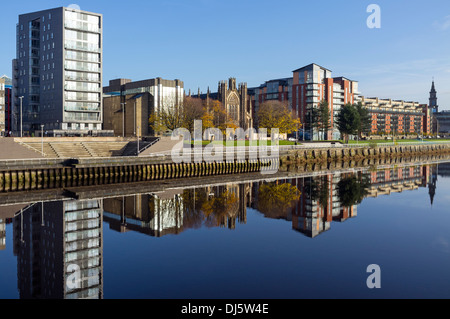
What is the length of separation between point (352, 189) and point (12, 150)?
49.0 m

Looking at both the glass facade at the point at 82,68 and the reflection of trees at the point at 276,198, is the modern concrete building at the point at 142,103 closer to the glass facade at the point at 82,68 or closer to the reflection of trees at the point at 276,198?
the glass facade at the point at 82,68

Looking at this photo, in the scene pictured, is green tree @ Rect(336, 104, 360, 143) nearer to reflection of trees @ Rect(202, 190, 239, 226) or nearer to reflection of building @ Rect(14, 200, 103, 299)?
reflection of trees @ Rect(202, 190, 239, 226)

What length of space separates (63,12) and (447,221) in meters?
85.5

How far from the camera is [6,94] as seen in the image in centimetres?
12631

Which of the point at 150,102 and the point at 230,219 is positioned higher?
the point at 150,102

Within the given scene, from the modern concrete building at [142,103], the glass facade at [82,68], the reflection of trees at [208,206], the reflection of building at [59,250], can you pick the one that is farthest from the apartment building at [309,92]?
the reflection of building at [59,250]

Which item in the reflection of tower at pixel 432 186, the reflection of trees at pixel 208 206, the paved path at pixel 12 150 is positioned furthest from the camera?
the paved path at pixel 12 150

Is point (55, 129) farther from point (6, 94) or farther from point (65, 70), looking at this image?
point (6, 94)

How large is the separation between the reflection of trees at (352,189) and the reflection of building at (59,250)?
27245 millimetres

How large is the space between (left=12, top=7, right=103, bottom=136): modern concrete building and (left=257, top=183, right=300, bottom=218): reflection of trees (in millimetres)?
54256

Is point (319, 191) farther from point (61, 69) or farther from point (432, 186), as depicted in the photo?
point (61, 69)

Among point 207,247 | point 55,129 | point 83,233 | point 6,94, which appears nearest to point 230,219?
point 207,247

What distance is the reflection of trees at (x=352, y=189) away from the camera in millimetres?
48537
